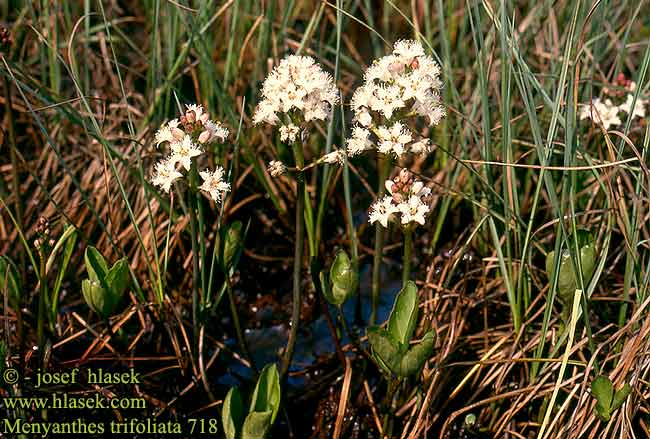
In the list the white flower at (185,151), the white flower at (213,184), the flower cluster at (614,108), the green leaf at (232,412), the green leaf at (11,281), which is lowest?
the green leaf at (232,412)

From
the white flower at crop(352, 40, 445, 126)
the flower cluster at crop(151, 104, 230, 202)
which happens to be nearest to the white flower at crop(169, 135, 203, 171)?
the flower cluster at crop(151, 104, 230, 202)

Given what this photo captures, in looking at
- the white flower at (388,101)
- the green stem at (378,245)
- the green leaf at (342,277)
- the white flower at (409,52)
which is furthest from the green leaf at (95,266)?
the white flower at (409,52)

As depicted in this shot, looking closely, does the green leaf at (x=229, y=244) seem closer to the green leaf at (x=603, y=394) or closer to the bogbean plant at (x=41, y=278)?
the bogbean plant at (x=41, y=278)

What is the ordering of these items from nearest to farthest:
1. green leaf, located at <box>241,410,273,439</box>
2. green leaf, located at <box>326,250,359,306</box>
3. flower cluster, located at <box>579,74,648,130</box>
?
green leaf, located at <box>241,410,273,439</box>
green leaf, located at <box>326,250,359,306</box>
flower cluster, located at <box>579,74,648,130</box>

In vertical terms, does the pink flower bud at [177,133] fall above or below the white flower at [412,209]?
above

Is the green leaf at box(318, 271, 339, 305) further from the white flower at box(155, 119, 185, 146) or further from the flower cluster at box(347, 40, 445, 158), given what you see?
the white flower at box(155, 119, 185, 146)

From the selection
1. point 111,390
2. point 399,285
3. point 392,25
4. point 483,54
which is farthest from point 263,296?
point 392,25
